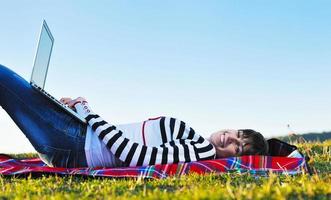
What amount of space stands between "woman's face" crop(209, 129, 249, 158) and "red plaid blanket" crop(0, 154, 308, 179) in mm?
227

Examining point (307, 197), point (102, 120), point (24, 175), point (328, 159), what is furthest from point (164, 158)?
point (328, 159)

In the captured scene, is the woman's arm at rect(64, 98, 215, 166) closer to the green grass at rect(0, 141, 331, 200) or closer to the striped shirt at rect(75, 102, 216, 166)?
the striped shirt at rect(75, 102, 216, 166)

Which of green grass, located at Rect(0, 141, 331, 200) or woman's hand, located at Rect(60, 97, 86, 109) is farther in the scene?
woman's hand, located at Rect(60, 97, 86, 109)

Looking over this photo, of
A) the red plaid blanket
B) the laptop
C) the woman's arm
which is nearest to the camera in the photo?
the red plaid blanket

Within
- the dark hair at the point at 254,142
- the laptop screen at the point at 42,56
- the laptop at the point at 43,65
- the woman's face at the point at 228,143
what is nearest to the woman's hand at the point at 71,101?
the laptop at the point at 43,65

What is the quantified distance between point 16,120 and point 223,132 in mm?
2871

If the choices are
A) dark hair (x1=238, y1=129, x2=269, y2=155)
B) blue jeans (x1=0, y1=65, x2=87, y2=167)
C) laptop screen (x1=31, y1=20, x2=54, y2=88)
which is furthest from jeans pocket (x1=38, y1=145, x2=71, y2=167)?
dark hair (x1=238, y1=129, x2=269, y2=155)

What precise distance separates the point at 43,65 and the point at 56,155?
1.29 metres

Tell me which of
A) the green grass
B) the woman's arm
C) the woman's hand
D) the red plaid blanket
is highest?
the woman's hand

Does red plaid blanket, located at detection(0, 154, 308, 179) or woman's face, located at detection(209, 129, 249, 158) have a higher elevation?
woman's face, located at detection(209, 129, 249, 158)

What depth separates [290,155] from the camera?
773cm

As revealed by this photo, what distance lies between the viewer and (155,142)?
285 inches

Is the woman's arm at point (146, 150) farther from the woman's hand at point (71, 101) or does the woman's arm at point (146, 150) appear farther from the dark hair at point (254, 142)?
the dark hair at point (254, 142)

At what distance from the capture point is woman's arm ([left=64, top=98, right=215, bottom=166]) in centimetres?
693
